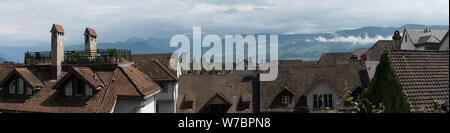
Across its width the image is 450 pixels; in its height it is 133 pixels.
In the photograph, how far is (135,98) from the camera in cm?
2112

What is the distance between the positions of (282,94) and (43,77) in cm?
2204

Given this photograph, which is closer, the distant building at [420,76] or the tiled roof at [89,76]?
the distant building at [420,76]

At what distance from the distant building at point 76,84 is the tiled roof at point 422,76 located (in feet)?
45.2

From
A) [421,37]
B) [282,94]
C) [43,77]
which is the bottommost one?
[282,94]

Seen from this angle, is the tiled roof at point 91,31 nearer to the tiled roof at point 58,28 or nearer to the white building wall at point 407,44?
the tiled roof at point 58,28

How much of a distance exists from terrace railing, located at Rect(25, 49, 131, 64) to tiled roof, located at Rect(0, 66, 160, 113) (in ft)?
2.87

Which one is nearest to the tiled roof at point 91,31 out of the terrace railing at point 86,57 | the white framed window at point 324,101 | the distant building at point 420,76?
the terrace railing at point 86,57

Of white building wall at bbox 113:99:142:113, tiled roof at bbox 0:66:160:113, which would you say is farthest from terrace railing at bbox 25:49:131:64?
white building wall at bbox 113:99:142:113

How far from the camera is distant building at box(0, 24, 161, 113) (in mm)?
21094

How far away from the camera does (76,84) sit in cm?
2158

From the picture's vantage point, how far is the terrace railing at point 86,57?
24.7 m

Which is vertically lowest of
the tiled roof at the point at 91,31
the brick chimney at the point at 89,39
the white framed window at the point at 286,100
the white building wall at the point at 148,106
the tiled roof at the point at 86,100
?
the white framed window at the point at 286,100

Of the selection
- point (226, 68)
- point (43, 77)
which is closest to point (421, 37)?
point (226, 68)
